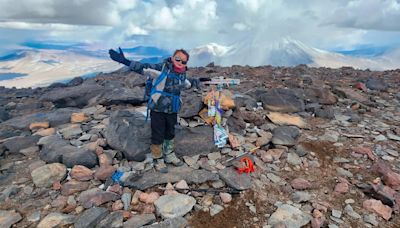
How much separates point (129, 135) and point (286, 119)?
198 inches

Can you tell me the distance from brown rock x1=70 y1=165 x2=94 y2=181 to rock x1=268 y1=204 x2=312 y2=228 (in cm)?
372

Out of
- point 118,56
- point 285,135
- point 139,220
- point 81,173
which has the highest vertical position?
point 118,56

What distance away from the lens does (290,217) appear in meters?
5.74

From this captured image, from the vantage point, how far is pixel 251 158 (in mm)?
7273

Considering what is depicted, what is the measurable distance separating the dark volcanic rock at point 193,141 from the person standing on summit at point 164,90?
30.1 inches

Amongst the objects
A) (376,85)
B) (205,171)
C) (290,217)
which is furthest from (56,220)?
(376,85)

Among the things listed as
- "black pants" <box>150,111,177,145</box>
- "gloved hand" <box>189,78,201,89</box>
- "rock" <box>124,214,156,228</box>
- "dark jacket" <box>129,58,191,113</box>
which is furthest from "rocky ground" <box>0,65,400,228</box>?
"gloved hand" <box>189,78,201,89</box>

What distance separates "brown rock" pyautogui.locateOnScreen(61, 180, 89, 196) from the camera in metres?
6.04

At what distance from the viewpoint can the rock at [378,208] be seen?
6027 mm

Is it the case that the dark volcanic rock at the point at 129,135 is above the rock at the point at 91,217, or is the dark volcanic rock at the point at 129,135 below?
above

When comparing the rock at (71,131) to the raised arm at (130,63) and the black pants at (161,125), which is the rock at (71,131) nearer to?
the black pants at (161,125)

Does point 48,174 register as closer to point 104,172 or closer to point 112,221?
point 104,172

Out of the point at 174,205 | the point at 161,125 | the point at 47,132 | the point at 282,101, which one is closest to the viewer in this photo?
the point at 174,205

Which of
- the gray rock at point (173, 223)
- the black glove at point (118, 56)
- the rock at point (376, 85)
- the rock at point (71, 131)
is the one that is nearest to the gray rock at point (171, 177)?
the gray rock at point (173, 223)
